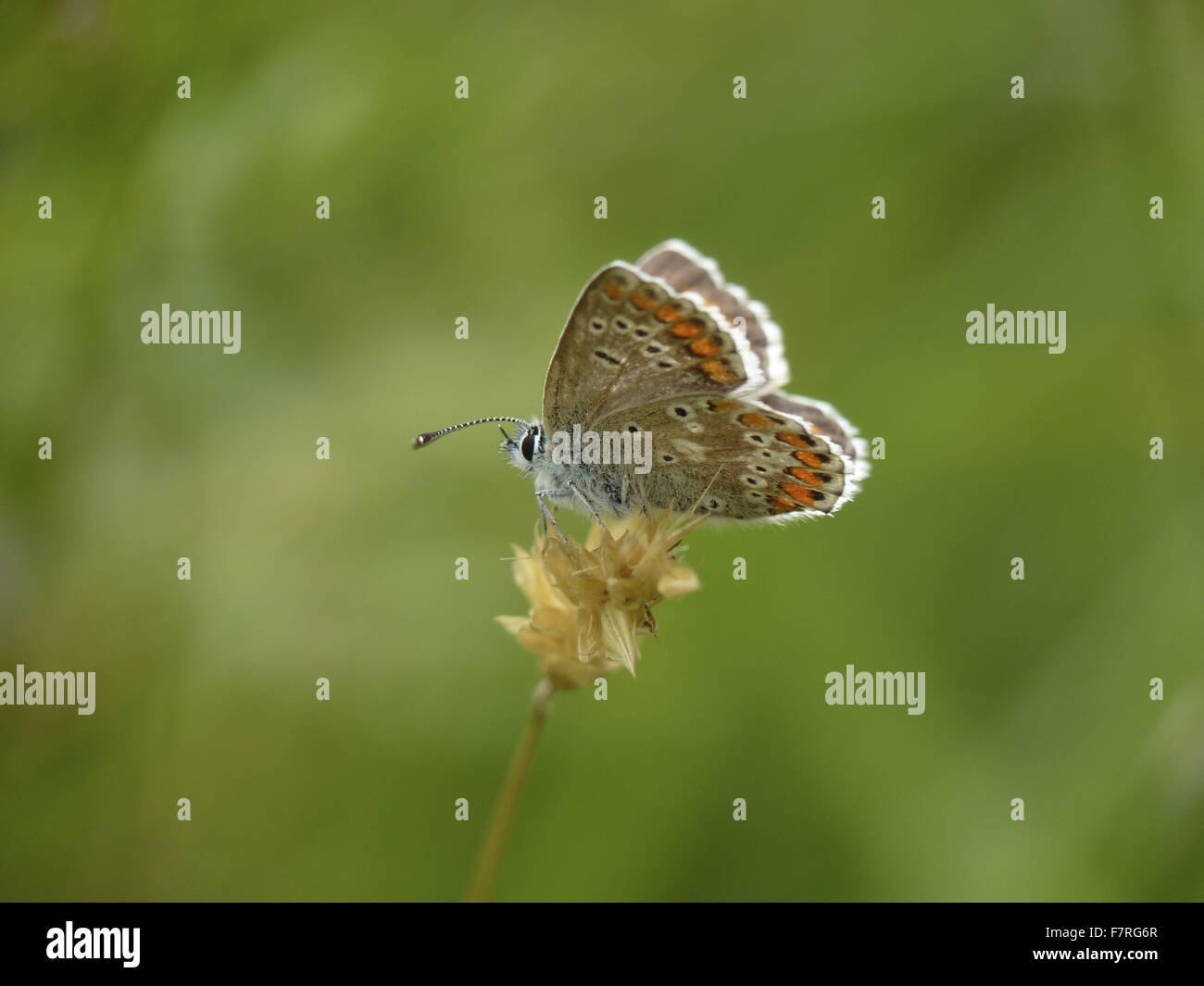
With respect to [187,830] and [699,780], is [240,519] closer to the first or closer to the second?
[187,830]

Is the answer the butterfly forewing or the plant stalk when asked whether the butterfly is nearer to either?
the butterfly forewing

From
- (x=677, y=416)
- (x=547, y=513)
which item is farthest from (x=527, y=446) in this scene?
(x=677, y=416)

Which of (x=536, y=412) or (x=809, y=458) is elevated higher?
(x=536, y=412)

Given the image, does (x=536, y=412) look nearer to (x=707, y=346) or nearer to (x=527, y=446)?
(x=527, y=446)

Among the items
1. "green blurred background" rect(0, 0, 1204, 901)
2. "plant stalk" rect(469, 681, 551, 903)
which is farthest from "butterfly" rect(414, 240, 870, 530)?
"plant stalk" rect(469, 681, 551, 903)

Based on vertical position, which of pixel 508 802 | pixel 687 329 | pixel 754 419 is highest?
pixel 687 329

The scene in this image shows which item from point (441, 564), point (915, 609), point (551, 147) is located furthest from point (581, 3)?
point (915, 609)

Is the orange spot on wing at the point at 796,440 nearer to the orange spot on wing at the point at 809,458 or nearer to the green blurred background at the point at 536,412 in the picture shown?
the orange spot on wing at the point at 809,458
